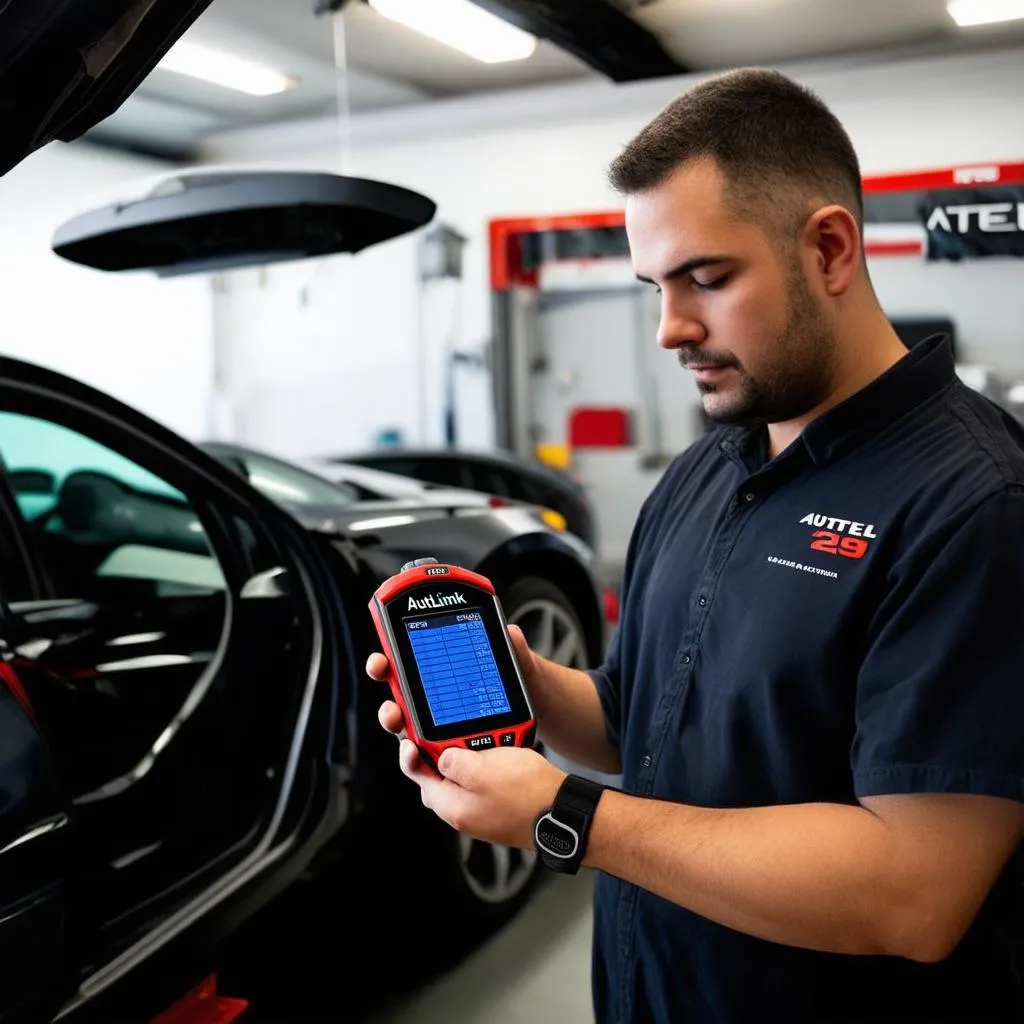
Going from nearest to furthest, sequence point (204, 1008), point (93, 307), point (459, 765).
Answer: point (459, 765) < point (204, 1008) < point (93, 307)

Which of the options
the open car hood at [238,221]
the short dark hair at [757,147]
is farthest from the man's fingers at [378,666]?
the open car hood at [238,221]

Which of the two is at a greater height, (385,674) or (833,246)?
(833,246)

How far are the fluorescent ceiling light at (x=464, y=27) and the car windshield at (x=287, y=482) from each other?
70.5 inches

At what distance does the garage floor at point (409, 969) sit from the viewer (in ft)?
5.96

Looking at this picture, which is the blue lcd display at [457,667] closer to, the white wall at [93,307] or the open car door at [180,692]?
the white wall at [93,307]

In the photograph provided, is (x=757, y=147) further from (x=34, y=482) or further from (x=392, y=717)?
(x=34, y=482)

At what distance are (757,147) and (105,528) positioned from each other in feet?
5.67

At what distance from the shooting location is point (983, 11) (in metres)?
2.34

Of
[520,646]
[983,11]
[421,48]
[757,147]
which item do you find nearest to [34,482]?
[520,646]

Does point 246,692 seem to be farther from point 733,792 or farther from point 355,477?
point 733,792

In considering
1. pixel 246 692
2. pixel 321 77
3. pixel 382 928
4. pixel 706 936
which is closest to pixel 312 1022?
pixel 382 928

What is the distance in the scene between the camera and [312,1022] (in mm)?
1886

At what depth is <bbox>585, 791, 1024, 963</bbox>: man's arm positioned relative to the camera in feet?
2.42

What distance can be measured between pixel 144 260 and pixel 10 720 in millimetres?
1098
